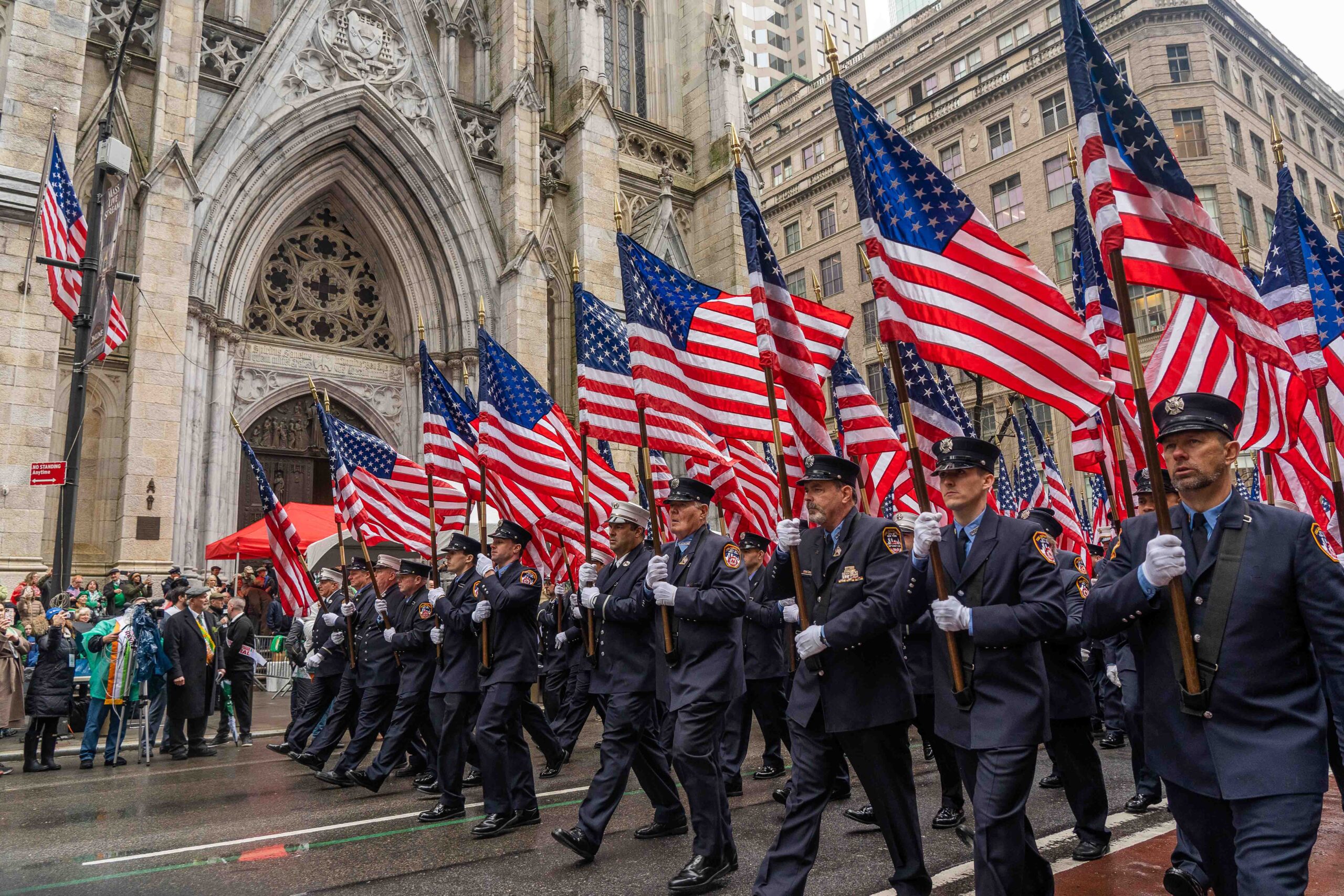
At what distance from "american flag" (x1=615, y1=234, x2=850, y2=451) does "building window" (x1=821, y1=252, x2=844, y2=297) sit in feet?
124

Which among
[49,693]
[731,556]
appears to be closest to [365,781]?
[731,556]

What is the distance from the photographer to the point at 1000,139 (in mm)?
39500

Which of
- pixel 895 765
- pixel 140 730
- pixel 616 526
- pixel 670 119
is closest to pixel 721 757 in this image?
pixel 616 526

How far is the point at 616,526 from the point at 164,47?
1647cm

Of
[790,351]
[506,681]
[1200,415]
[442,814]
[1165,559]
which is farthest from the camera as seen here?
[442,814]

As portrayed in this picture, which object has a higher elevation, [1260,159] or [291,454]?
[1260,159]

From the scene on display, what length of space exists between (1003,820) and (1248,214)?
38.9 m

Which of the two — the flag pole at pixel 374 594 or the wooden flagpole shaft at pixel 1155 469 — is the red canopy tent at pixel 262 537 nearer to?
the flag pole at pixel 374 594

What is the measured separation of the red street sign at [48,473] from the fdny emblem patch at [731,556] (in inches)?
426

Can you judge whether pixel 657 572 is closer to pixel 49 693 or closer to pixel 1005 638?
pixel 1005 638

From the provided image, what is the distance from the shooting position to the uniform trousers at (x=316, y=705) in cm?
1080

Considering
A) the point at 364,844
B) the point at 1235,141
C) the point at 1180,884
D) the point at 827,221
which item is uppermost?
the point at 827,221

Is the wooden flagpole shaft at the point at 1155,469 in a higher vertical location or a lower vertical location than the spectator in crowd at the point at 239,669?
higher

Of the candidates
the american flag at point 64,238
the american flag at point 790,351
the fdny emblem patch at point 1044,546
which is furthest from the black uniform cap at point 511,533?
the american flag at point 64,238
